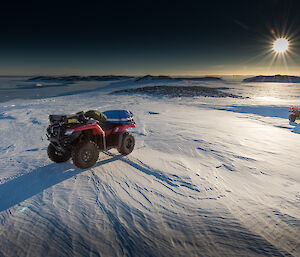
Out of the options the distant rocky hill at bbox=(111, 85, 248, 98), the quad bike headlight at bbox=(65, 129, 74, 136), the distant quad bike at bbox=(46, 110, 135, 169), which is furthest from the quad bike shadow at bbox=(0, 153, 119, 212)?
the distant rocky hill at bbox=(111, 85, 248, 98)

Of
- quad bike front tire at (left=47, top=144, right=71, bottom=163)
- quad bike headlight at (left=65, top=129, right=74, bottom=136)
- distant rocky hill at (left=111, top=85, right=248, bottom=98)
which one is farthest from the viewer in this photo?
distant rocky hill at (left=111, top=85, right=248, bottom=98)

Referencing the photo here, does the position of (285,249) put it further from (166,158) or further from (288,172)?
(166,158)

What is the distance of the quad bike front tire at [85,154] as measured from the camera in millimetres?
3281

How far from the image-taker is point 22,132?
651cm

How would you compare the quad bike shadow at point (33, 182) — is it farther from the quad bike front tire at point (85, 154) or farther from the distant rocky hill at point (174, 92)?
the distant rocky hill at point (174, 92)

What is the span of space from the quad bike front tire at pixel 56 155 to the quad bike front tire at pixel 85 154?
466 mm

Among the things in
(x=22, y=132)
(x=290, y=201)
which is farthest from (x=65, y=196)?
(x=22, y=132)

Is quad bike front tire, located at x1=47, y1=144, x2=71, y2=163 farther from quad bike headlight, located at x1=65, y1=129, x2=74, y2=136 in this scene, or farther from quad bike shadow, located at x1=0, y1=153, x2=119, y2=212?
quad bike headlight, located at x1=65, y1=129, x2=74, y2=136

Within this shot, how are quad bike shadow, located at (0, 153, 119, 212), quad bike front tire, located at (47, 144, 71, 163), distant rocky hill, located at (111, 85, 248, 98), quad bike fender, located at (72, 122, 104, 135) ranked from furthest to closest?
distant rocky hill, located at (111, 85, 248, 98) < quad bike front tire, located at (47, 144, 71, 163) < quad bike fender, located at (72, 122, 104, 135) < quad bike shadow, located at (0, 153, 119, 212)

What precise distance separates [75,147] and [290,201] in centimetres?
363

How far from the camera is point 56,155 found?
3729 mm

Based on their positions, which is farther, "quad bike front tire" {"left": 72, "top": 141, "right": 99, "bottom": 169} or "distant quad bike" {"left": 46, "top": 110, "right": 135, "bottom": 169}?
"quad bike front tire" {"left": 72, "top": 141, "right": 99, "bottom": 169}

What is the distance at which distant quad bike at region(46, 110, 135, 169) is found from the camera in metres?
3.17

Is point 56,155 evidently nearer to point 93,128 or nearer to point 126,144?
point 93,128
